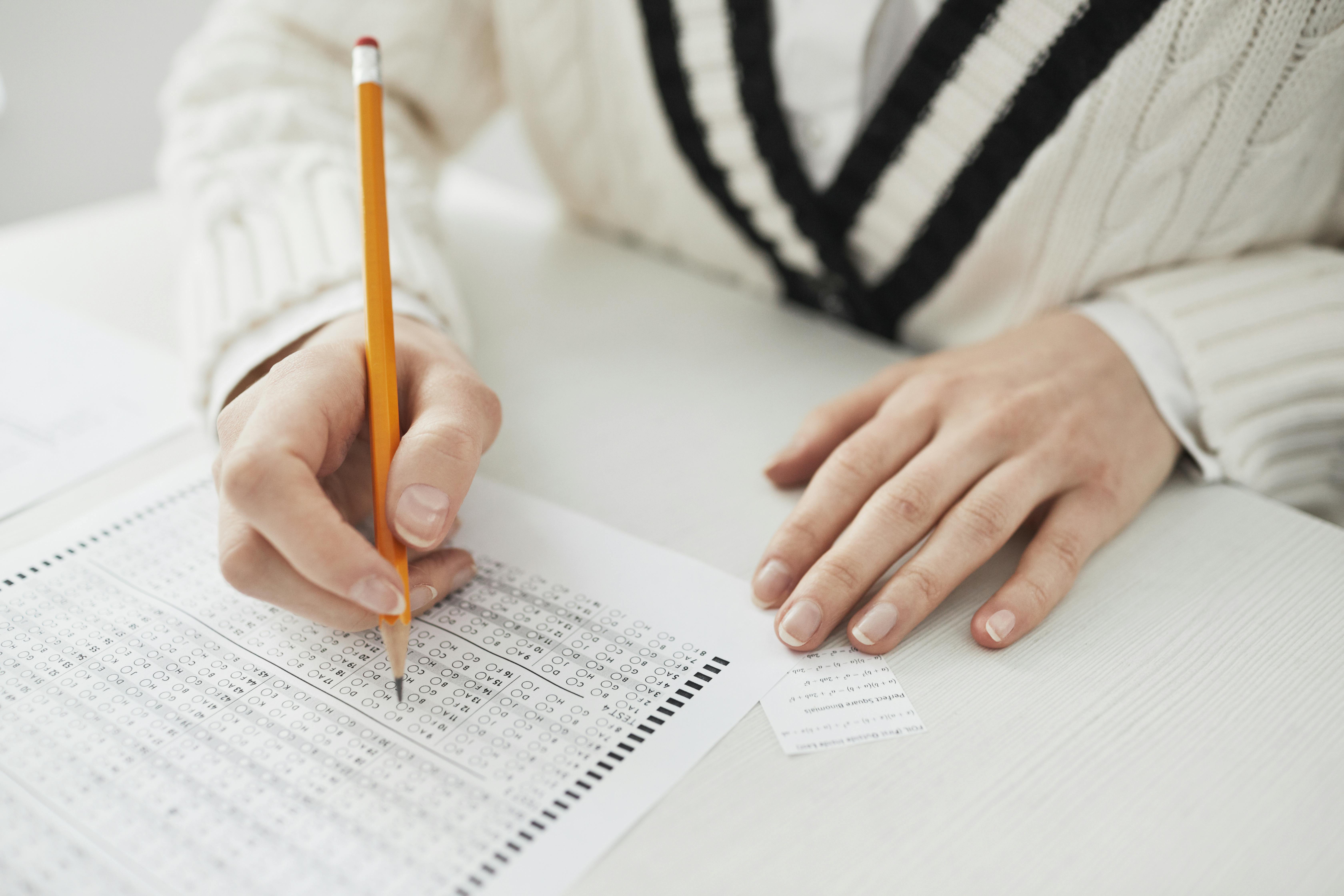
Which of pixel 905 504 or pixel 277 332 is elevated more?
pixel 905 504

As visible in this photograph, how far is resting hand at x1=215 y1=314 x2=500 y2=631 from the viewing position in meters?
0.34

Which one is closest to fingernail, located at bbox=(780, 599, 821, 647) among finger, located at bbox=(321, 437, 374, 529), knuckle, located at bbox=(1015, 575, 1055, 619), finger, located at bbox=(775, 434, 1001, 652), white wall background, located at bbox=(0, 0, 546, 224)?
finger, located at bbox=(775, 434, 1001, 652)

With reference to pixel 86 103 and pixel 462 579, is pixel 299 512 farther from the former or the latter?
pixel 86 103

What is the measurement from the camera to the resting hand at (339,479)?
0.34 m

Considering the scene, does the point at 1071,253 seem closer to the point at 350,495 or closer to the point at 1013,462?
the point at 1013,462

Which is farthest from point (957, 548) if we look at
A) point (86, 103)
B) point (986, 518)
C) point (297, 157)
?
point (86, 103)

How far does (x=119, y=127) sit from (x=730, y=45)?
56.2 inches

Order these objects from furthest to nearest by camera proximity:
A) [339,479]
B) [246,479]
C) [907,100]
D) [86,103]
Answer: [86,103] → [907,100] → [339,479] → [246,479]

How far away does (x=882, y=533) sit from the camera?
0.43m

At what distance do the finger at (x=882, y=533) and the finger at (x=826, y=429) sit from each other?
53 mm

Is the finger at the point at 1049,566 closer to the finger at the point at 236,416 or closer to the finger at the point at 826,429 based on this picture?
the finger at the point at 826,429

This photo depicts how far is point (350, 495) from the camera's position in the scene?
45 centimetres

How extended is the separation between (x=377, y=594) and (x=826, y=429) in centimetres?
27

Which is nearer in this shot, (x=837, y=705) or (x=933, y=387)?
(x=837, y=705)
